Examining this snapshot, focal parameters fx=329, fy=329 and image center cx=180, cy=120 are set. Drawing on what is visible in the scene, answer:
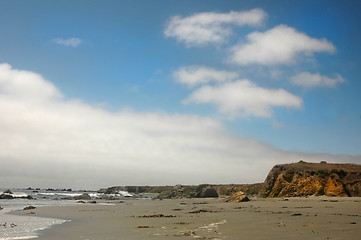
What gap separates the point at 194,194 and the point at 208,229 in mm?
61259

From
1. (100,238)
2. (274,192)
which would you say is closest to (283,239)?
(100,238)

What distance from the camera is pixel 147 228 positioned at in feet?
47.1

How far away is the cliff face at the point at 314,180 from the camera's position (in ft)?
125

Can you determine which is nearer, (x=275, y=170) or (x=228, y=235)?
(x=228, y=235)

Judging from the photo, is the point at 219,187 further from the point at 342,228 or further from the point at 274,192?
the point at 342,228

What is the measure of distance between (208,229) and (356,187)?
3139 centimetres

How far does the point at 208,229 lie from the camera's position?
13188mm

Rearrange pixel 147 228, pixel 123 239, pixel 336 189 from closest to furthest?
1. pixel 123 239
2. pixel 147 228
3. pixel 336 189

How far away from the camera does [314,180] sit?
131ft

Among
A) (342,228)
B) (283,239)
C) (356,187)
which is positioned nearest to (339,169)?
(356,187)

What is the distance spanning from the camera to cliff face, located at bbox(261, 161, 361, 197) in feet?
125

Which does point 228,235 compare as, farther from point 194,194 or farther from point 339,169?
point 194,194

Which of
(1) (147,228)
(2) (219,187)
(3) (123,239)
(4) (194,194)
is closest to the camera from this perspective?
(3) (123,239)

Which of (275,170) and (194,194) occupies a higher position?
(275,170)
